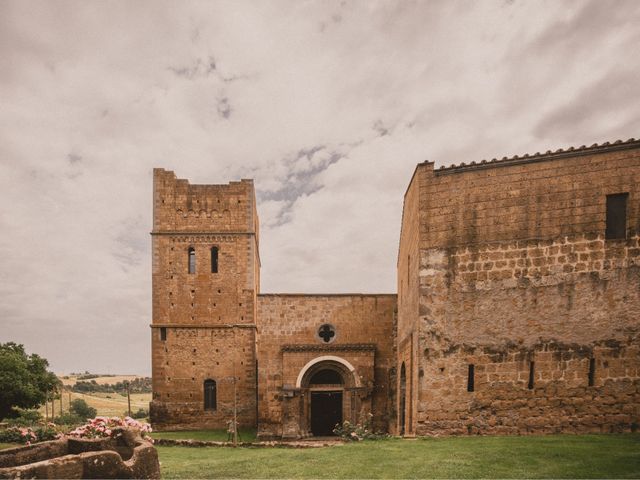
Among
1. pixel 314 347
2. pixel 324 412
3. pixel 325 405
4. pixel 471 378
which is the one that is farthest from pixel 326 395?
pixel 471 378

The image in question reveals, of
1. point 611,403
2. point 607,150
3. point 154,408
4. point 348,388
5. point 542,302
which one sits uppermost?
point 607,150

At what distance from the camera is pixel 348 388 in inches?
861

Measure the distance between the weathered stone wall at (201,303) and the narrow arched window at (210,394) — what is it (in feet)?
0.96

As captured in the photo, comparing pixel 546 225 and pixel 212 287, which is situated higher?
pixel 546 225

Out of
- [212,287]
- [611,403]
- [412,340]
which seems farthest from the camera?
[212,287]

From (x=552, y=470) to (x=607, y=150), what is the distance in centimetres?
897

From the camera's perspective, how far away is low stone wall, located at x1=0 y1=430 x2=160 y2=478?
257 inches

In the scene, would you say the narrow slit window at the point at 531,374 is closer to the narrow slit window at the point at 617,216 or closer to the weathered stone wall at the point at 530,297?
the weathered stone wall at the point at 530,297

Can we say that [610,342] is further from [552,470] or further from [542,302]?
[552,470]

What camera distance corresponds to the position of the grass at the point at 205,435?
71.5 feet

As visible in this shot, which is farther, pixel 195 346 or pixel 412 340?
pixel 195 346

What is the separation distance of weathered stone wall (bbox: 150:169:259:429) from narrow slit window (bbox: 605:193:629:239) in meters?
19.2

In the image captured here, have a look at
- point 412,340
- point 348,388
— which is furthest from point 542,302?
point 348,388

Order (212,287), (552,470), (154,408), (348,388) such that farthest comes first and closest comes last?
(212,287)
(154,408)
(348,388)
(552,470)
